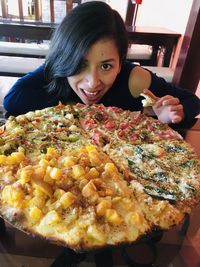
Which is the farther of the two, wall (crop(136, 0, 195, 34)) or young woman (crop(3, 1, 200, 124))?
wall (crop(136, 0, 195, 34))

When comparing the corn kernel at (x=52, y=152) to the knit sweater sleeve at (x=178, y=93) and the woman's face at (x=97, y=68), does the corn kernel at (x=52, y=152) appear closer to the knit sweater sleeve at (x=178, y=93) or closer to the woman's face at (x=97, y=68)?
the woman's face at (x=97, y=68)

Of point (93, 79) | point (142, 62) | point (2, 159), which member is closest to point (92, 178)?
point (2, 159)

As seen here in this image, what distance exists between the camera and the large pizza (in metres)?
0.54

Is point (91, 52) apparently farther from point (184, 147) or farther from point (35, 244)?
point (35, 244)

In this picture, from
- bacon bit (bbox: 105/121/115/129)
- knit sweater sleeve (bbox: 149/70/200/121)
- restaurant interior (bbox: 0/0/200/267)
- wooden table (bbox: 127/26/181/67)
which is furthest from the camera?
wooden table (bbox: 127/26/181/67)

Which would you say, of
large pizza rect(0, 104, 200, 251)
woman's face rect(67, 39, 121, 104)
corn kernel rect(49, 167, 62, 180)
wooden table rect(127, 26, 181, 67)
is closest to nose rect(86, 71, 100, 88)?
woman's face rect(67, 39, 121, 104)

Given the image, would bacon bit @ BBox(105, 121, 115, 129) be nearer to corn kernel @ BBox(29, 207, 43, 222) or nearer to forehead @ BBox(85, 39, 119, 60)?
forehead @ BBox(85, 39, 119, 60)

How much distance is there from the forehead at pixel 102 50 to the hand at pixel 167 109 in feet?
0.65

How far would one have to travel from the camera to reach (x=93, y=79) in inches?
37.5

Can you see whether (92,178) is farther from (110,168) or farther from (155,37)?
(155,37)

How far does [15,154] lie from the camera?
696 millimetres

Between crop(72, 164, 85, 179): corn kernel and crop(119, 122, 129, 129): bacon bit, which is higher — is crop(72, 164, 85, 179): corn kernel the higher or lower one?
the higher one

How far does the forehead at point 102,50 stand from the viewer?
0.93 metres

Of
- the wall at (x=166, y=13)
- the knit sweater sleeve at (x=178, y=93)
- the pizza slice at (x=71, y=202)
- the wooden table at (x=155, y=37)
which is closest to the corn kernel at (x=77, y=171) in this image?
the pizza slice at (x=71, y=202)
